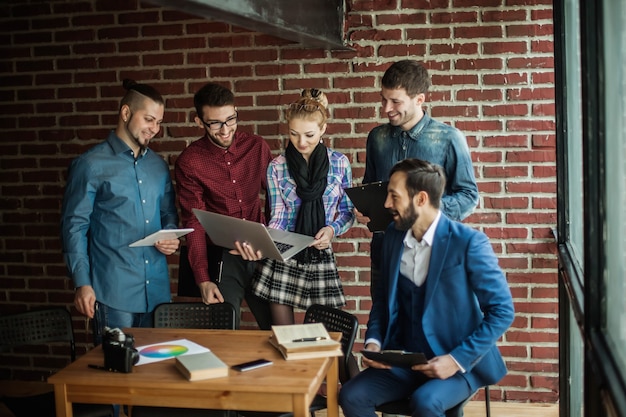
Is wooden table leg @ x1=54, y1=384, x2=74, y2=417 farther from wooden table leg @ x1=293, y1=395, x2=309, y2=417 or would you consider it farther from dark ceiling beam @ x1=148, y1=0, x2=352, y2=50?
dark ceiling beam @ x1=148, y1=0, x2=352, y2=50

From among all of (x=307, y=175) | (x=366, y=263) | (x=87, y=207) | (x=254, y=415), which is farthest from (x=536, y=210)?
(x=87, y=207)

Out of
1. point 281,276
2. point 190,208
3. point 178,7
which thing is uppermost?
point 178,7

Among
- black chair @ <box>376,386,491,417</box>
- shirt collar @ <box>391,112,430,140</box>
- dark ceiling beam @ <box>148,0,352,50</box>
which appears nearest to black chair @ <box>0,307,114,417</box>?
black chair @ <box>376,386,491,417</box>

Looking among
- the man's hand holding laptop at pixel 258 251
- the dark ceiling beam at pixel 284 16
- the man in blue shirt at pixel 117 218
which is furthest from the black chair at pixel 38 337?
the dark ceiling beam at pixel 284 16

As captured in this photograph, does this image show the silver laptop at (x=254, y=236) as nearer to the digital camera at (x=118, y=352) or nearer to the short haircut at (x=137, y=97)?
the short haircut at (x=137, y=97)

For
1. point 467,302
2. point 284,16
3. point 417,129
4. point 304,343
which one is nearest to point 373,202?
point 417,129

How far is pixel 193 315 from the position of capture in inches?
136

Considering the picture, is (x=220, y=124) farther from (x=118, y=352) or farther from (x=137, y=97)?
(x=118, y=352)

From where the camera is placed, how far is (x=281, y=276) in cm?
358

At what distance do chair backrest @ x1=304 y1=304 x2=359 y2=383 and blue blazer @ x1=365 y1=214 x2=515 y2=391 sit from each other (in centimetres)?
39

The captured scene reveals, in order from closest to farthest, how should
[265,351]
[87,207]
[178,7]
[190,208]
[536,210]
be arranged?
[178,7]
[265,351]
[87,207]
[190,208]
[536,210]

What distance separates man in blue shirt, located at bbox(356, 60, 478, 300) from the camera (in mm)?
3330

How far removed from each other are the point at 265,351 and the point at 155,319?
861mm

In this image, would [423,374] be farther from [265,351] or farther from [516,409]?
[516,409]
